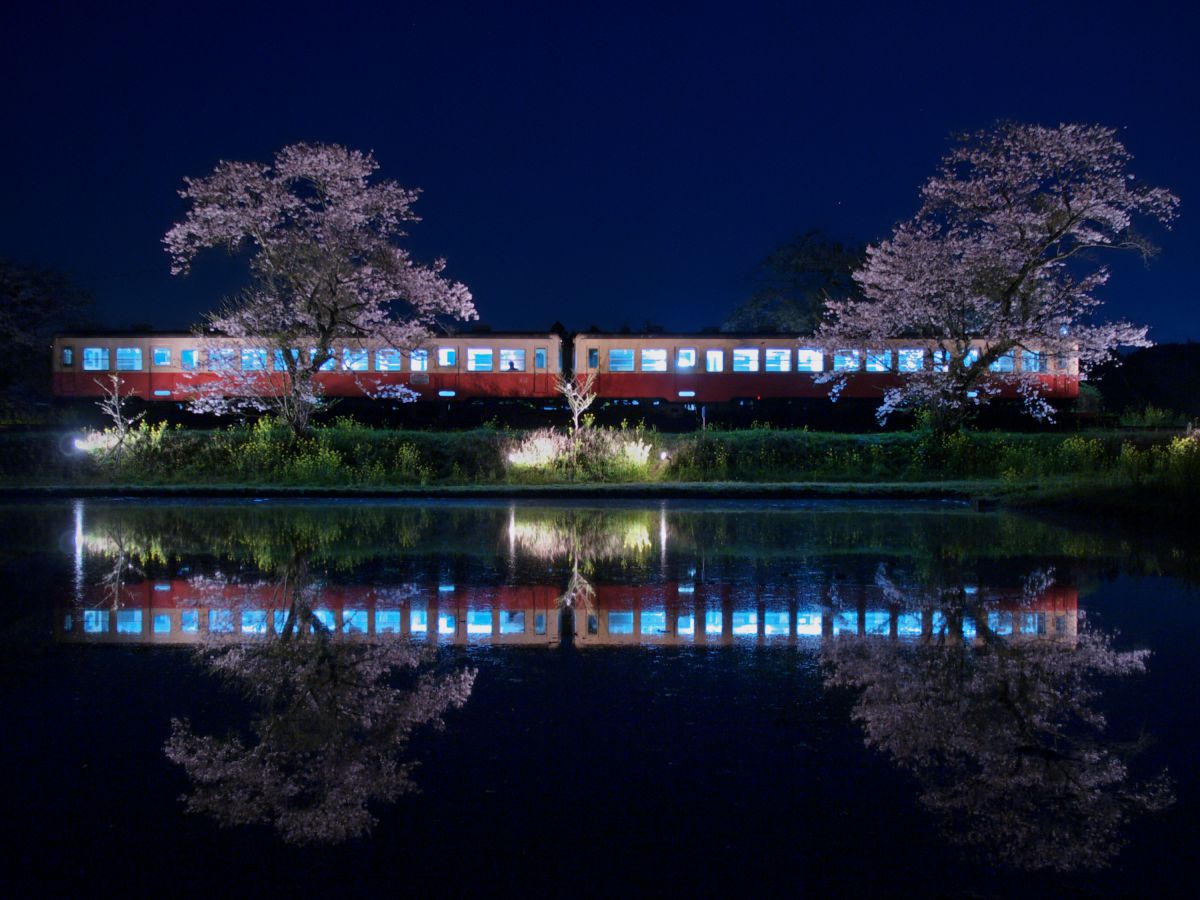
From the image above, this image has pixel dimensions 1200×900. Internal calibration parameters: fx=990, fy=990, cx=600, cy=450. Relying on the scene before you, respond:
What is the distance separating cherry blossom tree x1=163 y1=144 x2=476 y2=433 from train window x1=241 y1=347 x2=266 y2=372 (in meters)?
0.15

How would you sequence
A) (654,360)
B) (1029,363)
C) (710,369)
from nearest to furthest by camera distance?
(1029,363), (654,360), (710,369)

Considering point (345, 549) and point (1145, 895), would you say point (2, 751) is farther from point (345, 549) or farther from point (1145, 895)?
point (345, 549)

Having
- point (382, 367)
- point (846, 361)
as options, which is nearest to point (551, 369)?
point (382, 367)

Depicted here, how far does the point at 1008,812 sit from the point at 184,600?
259 inches

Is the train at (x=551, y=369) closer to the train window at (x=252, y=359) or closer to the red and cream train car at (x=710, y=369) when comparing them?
the red and cream train car at (x=710, y=369)

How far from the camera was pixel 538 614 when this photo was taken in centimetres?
760

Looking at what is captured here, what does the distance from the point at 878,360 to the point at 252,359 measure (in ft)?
62.8

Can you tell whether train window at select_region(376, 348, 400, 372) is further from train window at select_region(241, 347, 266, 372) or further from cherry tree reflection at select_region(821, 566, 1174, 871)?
cherry tree reflection at select_region(821, 566, 1174, 871)

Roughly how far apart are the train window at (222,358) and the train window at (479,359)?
7631 mm

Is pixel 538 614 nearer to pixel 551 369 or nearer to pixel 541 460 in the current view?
pixel 541 460

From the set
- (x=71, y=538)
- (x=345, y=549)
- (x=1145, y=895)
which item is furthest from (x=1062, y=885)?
(x=71, y=538)

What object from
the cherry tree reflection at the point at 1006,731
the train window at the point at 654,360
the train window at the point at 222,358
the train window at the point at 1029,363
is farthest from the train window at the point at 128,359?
the cherry tree reflection at the point at 1006,731

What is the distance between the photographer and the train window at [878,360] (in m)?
30.1

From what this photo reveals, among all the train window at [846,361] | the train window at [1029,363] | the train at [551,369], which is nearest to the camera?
the train window at [846,361]
